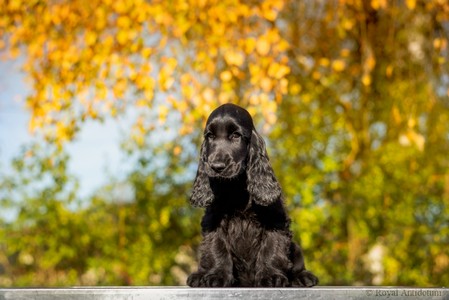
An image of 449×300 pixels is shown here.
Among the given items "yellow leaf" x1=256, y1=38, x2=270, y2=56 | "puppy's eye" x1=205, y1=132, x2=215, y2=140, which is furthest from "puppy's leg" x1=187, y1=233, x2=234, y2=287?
"yellow leaf" x1=256, y1=38, x2=270, y2=56

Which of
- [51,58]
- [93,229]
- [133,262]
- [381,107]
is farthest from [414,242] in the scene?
[51,58]

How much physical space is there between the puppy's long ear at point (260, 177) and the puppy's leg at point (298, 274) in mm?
325

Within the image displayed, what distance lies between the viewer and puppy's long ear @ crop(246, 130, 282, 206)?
334 centimetres

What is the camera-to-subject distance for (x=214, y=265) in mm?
3322

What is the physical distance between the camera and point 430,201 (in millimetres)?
7957

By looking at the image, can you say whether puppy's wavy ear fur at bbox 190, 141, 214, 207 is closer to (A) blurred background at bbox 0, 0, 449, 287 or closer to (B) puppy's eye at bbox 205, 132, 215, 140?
(B) puppy's eye at bbox 205, 132, 215, 140

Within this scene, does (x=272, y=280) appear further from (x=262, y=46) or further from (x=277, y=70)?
(x=262, y=46)

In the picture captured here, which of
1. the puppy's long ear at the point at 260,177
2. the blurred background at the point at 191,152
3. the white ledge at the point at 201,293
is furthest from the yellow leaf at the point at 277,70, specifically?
the white ledge at the point at 201,293

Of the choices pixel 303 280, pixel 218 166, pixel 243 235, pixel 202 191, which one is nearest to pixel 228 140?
pixel 218 166

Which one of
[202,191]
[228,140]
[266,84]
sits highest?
[266,84]

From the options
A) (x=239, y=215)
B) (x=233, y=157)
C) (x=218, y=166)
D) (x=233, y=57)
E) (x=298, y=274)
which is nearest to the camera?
(x=218, y=166)

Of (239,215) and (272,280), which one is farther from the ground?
(239,215)

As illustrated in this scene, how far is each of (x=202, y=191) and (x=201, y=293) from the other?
0.78 metres

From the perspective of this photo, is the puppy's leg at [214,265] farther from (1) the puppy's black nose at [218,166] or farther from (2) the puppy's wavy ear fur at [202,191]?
(1) the puppy's black nose at [218,166]
